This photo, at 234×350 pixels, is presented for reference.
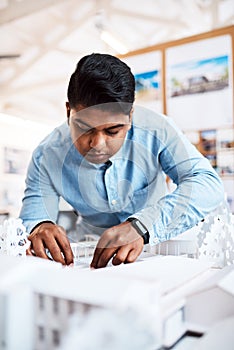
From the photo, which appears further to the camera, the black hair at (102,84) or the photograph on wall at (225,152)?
the photograph on wall at (225,152)

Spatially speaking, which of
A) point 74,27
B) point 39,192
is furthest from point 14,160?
point 39,192

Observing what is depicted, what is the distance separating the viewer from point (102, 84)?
0.78m

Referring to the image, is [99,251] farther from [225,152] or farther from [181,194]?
[225,152]

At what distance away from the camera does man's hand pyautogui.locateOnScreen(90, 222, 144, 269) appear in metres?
0.62

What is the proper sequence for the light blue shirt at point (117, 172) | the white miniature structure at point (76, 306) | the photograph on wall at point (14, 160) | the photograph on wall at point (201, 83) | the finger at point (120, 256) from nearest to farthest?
the white miniature structure at point (76, 306) → the finger at point (120, 256) → the light blue shirt at point (117, 172) → the photograph on wall at point (201, 83) → the photograph on wall at point (14, 160)

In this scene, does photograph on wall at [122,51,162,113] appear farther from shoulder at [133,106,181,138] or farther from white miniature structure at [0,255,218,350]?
white miniature structure at [0,255,218,350]

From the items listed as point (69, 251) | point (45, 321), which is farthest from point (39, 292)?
point (69, 251)

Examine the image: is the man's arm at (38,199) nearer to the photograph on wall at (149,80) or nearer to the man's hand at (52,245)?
the man's hand at (52,245)

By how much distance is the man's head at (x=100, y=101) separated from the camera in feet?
2.55

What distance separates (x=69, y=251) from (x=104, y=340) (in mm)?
398

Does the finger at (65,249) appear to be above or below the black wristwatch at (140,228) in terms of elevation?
below

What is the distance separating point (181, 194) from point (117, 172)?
0.24 meters

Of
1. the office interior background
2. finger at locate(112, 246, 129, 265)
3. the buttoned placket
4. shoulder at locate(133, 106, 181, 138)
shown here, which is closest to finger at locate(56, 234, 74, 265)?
finger at locate(112, 246, 129, 265)

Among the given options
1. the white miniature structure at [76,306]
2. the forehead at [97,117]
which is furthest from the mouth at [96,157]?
the white miniature structure at [76,306]
